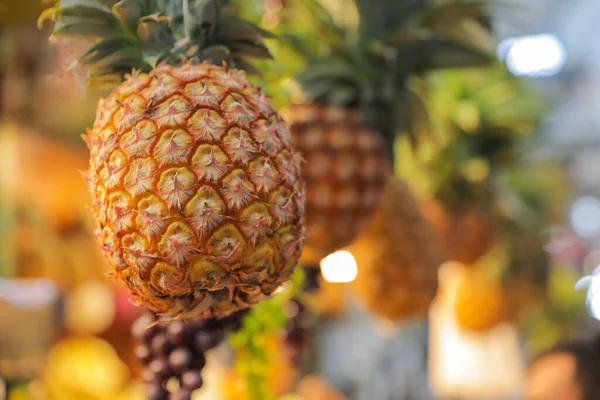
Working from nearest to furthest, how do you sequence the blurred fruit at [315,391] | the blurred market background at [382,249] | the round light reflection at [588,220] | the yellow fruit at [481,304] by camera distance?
the blurred market background at [382,249]
the blurred fruit at [315,391]
the yellow fruit at [481,304]
the round light reflection at [588,220]

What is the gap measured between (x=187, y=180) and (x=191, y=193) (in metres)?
0.01

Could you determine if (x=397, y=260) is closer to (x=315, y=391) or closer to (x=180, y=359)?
(x=315, y=391)

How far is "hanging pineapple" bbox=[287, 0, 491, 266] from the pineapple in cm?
41

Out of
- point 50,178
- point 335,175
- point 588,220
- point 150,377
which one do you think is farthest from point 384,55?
point 588,220

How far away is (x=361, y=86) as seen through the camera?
1.23 m

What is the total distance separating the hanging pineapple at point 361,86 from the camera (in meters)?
1.10

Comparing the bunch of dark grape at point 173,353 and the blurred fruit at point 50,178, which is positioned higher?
the blurred fruit at point 50,178

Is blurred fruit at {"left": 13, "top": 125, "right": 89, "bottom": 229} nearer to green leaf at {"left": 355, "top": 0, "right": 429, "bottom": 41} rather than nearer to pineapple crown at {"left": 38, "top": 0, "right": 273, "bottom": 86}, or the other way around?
green leaf at {"left": 355, "top": 0, "right": 429, "bottom": 41}

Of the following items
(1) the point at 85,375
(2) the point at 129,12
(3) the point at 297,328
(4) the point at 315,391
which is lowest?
(4) the point at 315,391

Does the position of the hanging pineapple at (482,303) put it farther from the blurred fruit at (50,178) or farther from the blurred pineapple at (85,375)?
the blurred fruit at (50,178)

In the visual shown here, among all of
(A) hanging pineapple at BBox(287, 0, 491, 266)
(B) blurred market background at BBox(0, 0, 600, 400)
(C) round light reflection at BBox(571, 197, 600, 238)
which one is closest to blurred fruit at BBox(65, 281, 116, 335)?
(B) blurred market background at BBox(0, 0, 600, 400)

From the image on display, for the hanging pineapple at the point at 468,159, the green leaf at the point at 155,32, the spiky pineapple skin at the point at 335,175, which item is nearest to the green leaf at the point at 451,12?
the spiky pineapple skin at the point at 335,175

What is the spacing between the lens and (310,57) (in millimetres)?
1230

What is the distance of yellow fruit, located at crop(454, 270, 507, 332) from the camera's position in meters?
2.09
